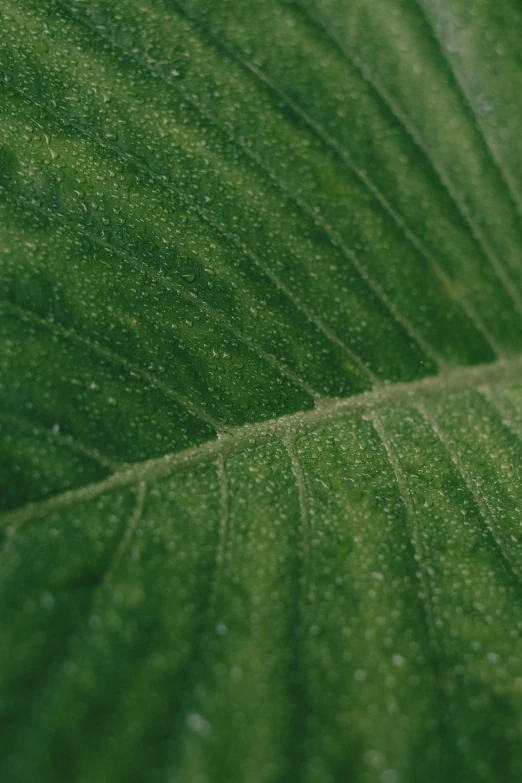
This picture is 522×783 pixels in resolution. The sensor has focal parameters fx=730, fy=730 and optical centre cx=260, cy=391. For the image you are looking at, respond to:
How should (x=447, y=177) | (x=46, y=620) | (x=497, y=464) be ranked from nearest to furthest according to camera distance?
(x=46, y=620) → (x=497, y=464) → (x=447, y=177)

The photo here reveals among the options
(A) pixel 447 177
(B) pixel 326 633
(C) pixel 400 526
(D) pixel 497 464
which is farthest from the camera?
(A) pixel 447 177

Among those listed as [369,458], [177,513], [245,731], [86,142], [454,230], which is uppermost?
[454,230]

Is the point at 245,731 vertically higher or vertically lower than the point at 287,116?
lower

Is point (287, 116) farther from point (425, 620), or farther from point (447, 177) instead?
point (425, 620)

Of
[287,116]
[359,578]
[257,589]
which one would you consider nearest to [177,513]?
[257,589]
